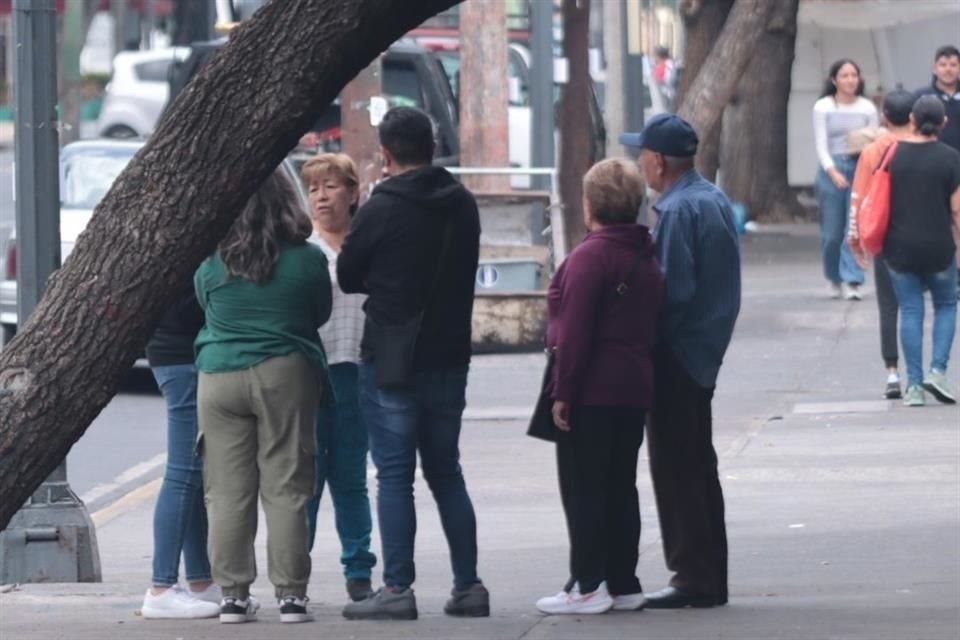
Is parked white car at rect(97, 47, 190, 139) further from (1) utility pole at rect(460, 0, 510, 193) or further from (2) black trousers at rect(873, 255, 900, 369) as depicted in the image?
(2) black trousers at rect(873, 255, 900, 369)

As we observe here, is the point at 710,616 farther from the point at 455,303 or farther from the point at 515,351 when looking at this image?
the point at 515,351

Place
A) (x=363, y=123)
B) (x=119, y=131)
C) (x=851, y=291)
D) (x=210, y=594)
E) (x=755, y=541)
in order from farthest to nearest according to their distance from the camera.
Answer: (x=119, y=131) → (x=851, y=291) → (x=363, y=123) → (x=755, y=541) → (x=210, y=594)

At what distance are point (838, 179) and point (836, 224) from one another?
23.2 inches

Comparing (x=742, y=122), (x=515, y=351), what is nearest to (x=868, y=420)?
(x=515, y=351)

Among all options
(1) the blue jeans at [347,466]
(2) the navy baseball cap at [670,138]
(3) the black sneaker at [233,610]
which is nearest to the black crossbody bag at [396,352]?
(1) the blue jeans at [347,466]

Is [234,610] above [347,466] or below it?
below

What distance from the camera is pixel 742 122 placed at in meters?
25.3

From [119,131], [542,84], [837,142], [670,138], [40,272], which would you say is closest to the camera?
[670,138]

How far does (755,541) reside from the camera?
895cm

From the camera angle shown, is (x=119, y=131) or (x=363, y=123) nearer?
(x=363, y=123)

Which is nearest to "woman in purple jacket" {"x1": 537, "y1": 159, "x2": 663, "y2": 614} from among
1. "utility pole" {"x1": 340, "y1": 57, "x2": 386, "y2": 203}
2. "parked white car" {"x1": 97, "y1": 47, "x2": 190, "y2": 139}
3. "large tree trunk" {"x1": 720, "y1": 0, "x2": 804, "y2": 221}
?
"utility pole" {"x1": 340, "y1": 57, "x2": 386, "y2": 203}

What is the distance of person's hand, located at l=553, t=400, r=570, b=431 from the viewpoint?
7.15 metres

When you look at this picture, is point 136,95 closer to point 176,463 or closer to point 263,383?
point 176,463

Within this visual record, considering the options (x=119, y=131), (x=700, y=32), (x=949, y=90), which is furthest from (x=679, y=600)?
(x=119, y=131)
